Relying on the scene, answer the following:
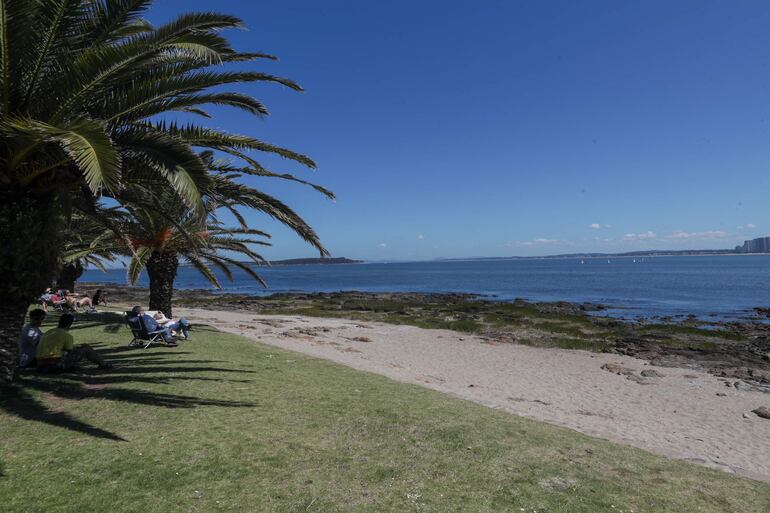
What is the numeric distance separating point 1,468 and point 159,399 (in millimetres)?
2390

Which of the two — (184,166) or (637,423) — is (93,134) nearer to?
(184,166)

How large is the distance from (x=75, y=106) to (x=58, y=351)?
433 centimetres

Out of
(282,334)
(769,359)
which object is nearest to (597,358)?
(769,359)

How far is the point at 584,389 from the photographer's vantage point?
12.6m

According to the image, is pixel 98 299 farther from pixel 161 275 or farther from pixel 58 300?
pixel 161 275

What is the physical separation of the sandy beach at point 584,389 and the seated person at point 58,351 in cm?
690

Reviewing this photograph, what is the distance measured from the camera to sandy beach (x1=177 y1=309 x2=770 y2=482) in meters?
8.18

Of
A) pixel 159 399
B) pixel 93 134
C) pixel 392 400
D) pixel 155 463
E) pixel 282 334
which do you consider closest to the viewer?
pixel 155 463

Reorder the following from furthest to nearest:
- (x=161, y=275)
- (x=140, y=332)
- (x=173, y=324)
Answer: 1. (x=161, y=275)
2. (x=173, y=324)
3. (x=140, y=332)

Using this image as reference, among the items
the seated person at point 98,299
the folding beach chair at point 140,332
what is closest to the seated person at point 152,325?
the folding beach chair at point 140,332

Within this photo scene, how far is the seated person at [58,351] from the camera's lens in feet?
24.8

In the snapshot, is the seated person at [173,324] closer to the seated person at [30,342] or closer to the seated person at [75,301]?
the seated person at [30,342]

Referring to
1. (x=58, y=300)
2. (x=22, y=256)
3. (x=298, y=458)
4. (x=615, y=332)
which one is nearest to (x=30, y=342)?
(x=22, y=256)

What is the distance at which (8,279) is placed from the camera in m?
5.88
